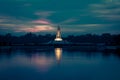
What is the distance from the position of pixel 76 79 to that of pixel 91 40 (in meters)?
87.2

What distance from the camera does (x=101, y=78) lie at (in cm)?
1398

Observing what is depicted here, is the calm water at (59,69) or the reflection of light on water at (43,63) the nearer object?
the calm water at (59,69)

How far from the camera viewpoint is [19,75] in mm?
15109

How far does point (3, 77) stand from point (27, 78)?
4.81ft

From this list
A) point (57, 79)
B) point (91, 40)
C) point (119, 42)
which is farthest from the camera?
point (91, 40)

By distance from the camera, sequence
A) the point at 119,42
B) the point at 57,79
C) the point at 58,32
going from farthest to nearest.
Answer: the point at 58,32 < the point at 119,42 < the point at 57,79

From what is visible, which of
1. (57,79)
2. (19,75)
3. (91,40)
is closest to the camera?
(57,79)

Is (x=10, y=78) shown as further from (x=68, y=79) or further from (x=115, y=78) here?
(x=115, y=78)

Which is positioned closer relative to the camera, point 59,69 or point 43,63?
point 59,69

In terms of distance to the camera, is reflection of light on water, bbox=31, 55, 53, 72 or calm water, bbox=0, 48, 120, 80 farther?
reflection of light on water, bbox=31, 55, 53, 72

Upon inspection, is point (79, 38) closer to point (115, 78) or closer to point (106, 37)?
point (106, 37)

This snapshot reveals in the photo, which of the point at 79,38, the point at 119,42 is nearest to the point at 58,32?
the point at 79,38

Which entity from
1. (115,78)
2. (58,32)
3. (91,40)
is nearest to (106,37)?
(91,40)

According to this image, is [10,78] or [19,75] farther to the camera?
[19,75]
